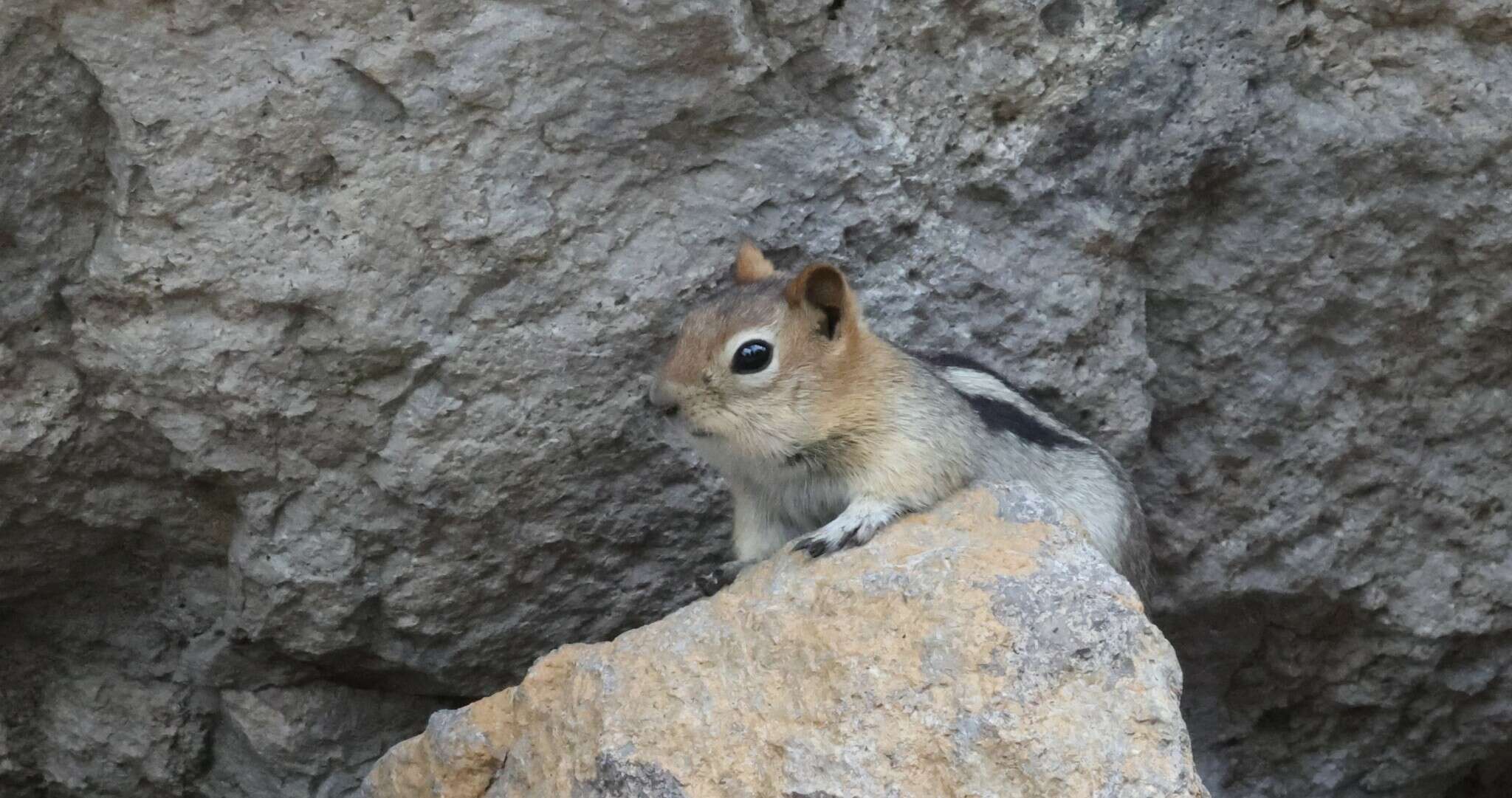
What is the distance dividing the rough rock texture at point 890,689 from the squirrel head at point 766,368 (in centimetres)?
45

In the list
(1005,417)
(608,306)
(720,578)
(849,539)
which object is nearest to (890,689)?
(849,539)

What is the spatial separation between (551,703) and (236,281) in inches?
54.9

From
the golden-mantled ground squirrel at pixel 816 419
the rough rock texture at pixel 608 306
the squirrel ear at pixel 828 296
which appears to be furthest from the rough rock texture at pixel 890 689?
the rough rock texture at pixel 608 306

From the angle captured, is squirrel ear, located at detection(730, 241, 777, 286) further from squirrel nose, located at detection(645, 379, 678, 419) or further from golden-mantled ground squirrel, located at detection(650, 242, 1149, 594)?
squirrel nose, located at detection(645, 379, 678, 419)

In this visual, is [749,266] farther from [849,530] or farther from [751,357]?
[849,530]

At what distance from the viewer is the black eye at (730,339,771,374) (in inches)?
149

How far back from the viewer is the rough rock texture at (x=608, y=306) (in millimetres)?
4047

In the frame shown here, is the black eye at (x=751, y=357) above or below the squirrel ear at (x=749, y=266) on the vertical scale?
below

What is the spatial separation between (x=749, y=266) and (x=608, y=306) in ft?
1.33

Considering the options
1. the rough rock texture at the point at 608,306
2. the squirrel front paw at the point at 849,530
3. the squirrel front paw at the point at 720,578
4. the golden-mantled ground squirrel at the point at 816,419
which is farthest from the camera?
the rough rock texture at the point at 608,306

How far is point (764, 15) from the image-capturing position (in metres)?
4.25

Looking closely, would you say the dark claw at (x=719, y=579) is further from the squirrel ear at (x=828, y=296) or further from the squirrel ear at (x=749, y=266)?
the squirrel ear at (x=749, y=266)

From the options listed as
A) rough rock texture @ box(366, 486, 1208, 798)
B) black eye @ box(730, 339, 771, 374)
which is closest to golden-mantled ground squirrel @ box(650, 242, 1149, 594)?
black eye @ box(730, 339, 771, 374)

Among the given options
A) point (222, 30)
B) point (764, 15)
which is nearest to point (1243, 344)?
point (764, 15)
